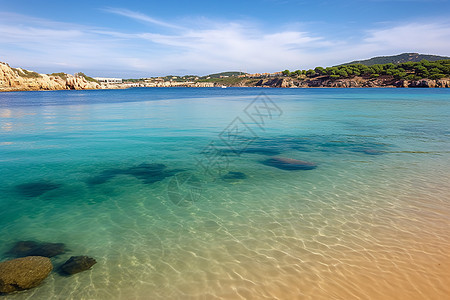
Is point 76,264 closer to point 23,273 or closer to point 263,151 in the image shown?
point 23,273

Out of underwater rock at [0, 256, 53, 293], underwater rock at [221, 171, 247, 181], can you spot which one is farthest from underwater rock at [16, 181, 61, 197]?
underwater rock at [221, 171, 247, 181]

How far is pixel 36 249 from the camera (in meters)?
7.13

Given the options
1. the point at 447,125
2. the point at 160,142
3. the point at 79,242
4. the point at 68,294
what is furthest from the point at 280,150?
the point at 447,125

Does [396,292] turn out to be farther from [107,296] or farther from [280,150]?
[280,150]

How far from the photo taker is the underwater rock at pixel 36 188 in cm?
1088

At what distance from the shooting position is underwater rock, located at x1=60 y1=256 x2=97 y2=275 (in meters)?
6.24

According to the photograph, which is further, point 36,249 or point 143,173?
point 143,173

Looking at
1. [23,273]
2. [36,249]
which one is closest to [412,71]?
[36,249]

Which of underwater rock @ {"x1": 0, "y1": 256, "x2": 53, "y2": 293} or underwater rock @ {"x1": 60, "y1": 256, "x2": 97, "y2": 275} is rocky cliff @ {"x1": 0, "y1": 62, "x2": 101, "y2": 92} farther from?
underwater rock @ {"x1": 60, "y1": 256, "x2": 97, "y2": 275}

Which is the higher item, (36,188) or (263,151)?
(36,188)

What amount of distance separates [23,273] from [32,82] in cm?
19469

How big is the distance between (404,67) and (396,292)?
711 feet

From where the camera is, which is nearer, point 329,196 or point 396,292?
point 396,292

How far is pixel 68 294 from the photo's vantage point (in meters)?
5.61
